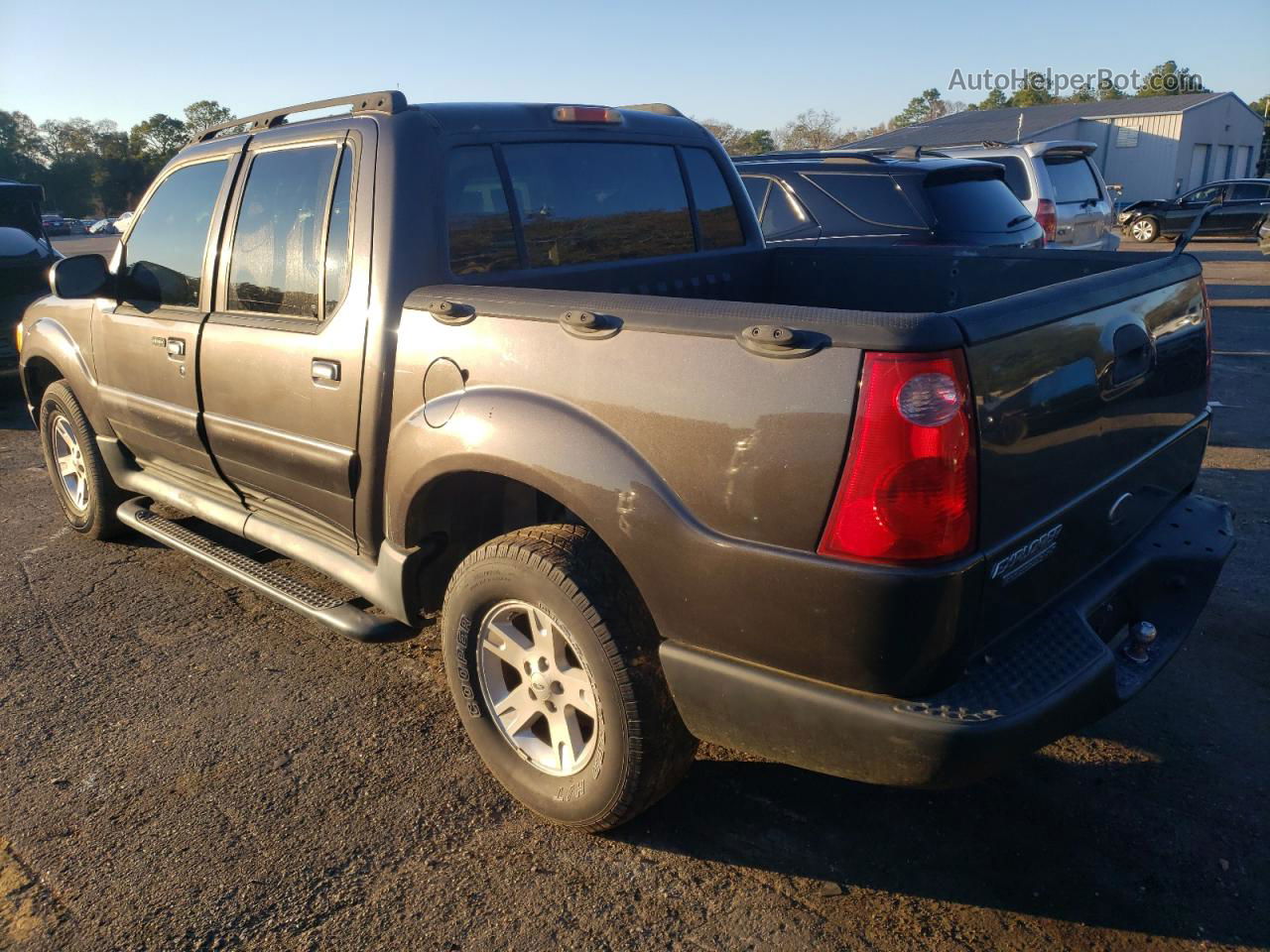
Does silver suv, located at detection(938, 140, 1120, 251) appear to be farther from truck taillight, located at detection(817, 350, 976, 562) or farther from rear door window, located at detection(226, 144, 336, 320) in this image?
truck taillight, located at detection(817, 350, 976, 562)

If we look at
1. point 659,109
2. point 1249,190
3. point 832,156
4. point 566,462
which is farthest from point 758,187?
point 1249,190

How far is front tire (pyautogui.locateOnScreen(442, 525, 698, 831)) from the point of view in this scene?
97.3 inches

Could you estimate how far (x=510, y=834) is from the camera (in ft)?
9.11

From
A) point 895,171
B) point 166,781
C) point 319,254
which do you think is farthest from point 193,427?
point 895,171

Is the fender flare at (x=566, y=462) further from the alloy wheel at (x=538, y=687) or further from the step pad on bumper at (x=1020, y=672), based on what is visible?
the step pad on bumper at (x=1020, y=672)

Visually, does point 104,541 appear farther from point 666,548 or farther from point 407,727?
point 666,548

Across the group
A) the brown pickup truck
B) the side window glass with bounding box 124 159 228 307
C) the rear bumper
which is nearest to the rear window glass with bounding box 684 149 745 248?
the brown pickup truck

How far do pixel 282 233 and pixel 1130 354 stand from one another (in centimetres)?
277

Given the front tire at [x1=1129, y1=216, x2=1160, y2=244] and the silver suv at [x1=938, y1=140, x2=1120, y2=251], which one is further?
the front tire at [x1=1129, y1=216, x2=1160, y2=244]

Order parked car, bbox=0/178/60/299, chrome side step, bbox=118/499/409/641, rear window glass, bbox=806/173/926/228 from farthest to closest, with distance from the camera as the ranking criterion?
parked car, bbox=0/178/60/299
rear window glass, bbox=806/173/926/228
chrome side step, bbox=118/499/409/641

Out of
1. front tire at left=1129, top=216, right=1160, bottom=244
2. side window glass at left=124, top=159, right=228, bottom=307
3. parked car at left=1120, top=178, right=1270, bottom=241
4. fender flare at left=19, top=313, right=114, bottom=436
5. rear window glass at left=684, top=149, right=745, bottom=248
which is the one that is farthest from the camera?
front tire at left=1129, top=216, right=1160, bottom=244

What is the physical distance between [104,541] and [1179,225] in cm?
2423

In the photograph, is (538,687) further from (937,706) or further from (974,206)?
(974,206)

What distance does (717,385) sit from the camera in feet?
7.10
